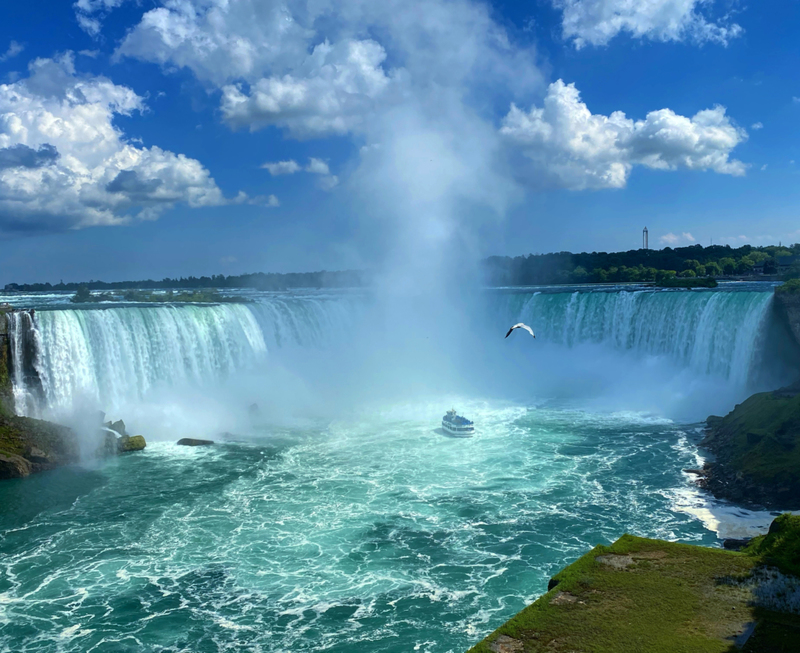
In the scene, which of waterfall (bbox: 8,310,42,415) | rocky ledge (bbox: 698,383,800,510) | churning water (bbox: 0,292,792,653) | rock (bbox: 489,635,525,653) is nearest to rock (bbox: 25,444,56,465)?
churning water (bbox: 0,292,792,653)

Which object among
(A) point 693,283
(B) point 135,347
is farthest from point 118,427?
(A) point 693,283

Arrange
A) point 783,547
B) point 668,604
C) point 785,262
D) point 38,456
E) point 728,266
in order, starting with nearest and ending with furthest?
point 668,604, point 783,547, point 38,456, point 785,262, point 728,266

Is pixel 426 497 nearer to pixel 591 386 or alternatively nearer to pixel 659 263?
pixel 591 386

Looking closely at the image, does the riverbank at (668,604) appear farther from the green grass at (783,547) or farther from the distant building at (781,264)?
the distant building at (781,264)

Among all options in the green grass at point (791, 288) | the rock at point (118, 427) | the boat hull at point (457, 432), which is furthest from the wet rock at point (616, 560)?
the green grass at point (791, 288)

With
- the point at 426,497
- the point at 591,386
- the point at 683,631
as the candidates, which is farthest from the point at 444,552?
the point at 591,386

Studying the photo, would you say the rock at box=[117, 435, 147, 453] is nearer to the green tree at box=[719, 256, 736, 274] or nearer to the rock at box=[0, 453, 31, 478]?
the rock at box=[0, 453, 31, 478]

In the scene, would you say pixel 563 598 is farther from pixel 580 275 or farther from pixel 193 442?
pixel 580 275
